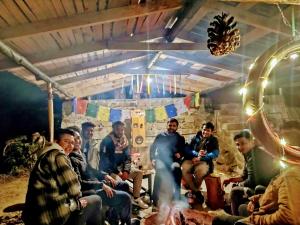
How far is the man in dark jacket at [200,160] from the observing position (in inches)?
287

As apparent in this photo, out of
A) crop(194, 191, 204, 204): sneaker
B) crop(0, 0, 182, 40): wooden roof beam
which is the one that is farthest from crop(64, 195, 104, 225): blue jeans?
crop(194, 191, 204, 204): sneaker

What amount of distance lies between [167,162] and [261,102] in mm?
4978

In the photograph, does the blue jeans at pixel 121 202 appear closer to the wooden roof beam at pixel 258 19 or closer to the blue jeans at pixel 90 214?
the blue jeans at pixel 90 214

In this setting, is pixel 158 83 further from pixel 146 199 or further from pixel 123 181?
pixel 123 181

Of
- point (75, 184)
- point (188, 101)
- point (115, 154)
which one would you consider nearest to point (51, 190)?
point (75, 184)

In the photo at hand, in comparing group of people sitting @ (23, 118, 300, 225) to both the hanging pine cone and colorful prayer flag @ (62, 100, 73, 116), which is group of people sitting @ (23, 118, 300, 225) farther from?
colorful prayer flag @ (62, 100, 73, 116)

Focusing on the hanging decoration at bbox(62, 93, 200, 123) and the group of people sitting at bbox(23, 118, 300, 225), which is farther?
the hanging decoration at bbox(62, 93, 200, 123)

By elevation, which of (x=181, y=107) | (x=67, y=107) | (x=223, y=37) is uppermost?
(x=223, y=37)

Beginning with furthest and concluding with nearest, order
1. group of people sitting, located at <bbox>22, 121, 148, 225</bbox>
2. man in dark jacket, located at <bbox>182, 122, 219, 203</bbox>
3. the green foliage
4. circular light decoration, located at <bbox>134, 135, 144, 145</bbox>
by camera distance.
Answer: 1. circular light decoration, located at <bbox>134, 135, 144, 145</bbox>
2. the green foliage
3. man in dark jacket, located at <bbox>182, 122, 219, 203</bbox>
4. group of people sitting, located at <bbox>22, 121, 148, 225</bbox>

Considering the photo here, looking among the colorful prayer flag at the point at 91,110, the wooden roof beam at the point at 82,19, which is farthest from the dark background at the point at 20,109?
the wooden roof beam at the point at 82,19

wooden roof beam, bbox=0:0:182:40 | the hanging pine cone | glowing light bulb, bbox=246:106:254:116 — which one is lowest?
glowing light bulb, bbox=246:106:254:116

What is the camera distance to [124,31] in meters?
5.75

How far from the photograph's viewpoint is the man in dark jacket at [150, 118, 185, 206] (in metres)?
7.10

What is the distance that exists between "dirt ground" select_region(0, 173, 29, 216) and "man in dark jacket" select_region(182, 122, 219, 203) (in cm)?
461
